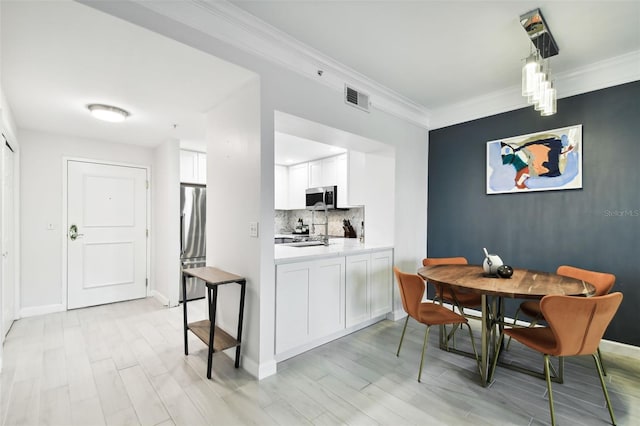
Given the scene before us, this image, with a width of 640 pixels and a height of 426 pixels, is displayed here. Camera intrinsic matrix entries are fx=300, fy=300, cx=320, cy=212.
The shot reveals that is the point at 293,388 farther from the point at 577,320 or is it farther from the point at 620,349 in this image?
the point at 620,349

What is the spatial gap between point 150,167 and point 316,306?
3.62m

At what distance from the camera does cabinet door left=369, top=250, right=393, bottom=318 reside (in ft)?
11.4

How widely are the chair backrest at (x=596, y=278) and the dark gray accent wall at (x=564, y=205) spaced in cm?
43

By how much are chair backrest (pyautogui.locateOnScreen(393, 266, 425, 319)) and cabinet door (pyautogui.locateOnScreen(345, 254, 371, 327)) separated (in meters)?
0.76

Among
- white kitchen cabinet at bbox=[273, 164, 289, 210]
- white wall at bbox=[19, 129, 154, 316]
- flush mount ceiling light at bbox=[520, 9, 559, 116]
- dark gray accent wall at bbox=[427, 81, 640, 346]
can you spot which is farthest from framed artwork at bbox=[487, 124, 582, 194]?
white wall at bbox=[19, 129, 154, 316]

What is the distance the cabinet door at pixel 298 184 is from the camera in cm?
591

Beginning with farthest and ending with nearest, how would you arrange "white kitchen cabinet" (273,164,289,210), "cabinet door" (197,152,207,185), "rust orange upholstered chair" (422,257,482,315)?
"white kitchen cabinet" (273,164,289,210)
"cabinet door" (197,152,207,185)
"rust orange upholstered chair" (422,257,482,315)

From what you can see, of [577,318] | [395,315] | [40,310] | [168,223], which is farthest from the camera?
[168,223]

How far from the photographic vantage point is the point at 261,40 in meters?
2.31

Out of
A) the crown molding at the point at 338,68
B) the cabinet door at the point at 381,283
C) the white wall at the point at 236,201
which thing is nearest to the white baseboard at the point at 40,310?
the white wall at the point at 236,201

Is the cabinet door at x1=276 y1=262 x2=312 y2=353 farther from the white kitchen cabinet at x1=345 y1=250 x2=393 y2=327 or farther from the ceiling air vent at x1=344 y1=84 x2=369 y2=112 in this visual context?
the ceiling air vent at x1=344 y1=84 x2=369 y2=112

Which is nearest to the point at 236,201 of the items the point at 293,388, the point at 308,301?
the point at 308,301

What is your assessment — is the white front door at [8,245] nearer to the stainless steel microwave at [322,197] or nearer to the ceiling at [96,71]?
the ceiling at [96,71]

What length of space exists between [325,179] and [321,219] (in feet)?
3.34
